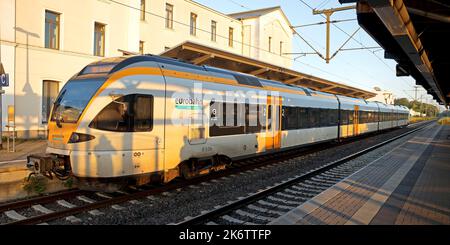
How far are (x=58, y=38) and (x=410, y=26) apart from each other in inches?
629

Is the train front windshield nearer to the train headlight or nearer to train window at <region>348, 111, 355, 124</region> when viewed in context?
the train headlight

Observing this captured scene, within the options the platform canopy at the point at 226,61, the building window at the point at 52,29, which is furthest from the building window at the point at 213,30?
the building window at the point at 52,29

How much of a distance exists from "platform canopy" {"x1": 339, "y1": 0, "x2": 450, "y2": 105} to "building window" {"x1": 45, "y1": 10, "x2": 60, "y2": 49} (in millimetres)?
14768

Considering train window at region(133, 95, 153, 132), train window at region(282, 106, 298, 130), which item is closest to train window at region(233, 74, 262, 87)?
train window at region(282, 106, 298, 130)

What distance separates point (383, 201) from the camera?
22.2 feet

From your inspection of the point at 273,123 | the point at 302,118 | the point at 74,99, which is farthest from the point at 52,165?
the point at 302,118

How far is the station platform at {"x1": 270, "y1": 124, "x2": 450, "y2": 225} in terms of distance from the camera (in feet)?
18.8

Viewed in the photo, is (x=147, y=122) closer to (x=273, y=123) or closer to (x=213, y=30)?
(x=273, y=123)

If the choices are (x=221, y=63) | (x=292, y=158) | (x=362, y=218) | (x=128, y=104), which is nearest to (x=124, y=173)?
(x=128, y=104)

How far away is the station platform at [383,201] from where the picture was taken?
18.8 feet

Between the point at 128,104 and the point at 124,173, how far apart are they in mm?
1398
